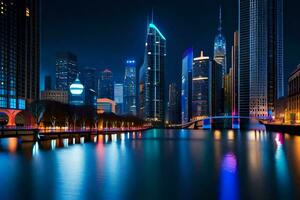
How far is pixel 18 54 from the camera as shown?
136250mm

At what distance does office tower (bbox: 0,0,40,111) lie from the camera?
419 feet

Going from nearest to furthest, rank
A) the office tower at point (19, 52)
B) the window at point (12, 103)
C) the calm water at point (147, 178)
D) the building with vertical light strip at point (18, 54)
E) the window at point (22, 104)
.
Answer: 1. the calm water at point (147, 178)
2. the window at point (12, 103)
3. the building with vertical light strip at point (18, 54)
4. the office tower at point (19, 52)
5. the window at point (22, 104)

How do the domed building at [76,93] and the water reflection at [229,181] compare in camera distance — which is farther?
the domed building at [76,93]

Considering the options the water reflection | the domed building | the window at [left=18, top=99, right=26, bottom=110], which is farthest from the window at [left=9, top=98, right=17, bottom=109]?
the water reflection

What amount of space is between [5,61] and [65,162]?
321 feet

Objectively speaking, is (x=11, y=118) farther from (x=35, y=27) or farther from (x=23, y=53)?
(x=35, y=27)

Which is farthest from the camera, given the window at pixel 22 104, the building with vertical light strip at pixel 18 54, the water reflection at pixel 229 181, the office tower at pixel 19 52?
the window at pixel 22 104

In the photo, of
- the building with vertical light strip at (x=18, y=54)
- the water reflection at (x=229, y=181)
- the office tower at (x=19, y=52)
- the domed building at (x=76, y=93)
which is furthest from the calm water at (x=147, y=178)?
the domed building at (x=76, y=93)

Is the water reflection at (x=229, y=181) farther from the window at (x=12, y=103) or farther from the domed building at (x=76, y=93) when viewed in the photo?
the domed building at (x=76, y=93)

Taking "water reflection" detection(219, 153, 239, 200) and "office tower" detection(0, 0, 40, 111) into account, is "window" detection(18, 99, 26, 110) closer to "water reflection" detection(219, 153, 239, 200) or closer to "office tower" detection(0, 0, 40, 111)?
"office tower" detection(0, 0, 40, 111)

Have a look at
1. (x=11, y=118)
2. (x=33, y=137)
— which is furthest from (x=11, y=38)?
(x=33, y=137)

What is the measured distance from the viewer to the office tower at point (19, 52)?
127562mm

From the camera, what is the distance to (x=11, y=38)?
13150 cm

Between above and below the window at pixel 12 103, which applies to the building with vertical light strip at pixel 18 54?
above
